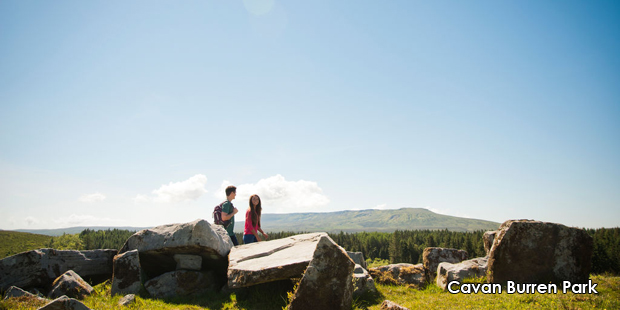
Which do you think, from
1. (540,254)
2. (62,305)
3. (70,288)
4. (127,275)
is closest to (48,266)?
(70,288)

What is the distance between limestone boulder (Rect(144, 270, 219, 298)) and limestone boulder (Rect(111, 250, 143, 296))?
439 millimetres

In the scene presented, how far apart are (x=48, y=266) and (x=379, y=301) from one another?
13.6 meters

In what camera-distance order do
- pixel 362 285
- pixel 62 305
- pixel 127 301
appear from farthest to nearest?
pixel 362 285
pixel 127 301
pixel 62 305

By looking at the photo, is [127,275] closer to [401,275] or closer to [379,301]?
[379,301]

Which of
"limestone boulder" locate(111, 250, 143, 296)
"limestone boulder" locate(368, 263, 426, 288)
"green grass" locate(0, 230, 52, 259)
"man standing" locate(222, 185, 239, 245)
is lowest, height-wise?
"green grass" locate(0, 230, 52, 259)

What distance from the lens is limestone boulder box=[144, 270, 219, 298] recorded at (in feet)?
36.8

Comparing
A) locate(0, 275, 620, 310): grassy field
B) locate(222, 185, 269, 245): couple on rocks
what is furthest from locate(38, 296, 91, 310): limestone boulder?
locate(222, 185, 269, 245): couple on rocks

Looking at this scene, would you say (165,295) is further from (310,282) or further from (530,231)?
(530,231)

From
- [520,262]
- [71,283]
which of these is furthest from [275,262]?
[520,262]

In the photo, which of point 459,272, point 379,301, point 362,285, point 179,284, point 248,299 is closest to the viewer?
point 248,299

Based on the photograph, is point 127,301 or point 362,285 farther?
point 362,285

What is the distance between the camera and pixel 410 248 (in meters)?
114

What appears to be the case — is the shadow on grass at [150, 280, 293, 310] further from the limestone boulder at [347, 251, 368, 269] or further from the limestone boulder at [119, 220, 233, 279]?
the limestone boulder at [347, 251, 368, 269]

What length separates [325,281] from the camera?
8242 millimetres
